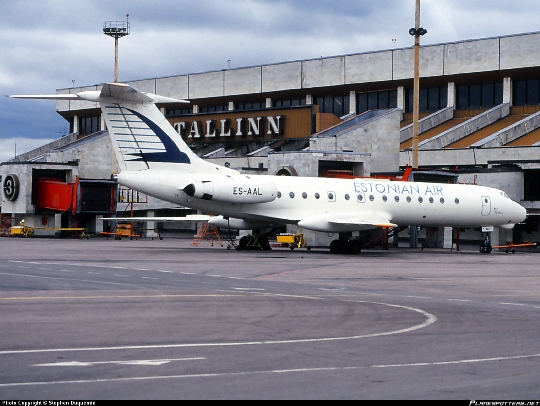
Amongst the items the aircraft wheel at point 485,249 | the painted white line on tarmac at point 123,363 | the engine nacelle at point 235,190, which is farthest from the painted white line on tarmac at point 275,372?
the aircraft wheel at point 485,249

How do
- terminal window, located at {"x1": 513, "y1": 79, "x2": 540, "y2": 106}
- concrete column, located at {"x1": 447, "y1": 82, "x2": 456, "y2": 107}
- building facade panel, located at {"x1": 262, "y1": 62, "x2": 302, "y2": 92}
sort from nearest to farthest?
terminal window, located at {"x1": 513, "y1": 79, "x2": 540, "y2": 106} → concrete column, located at {"x1": 447, "y1": 82, "x2": 456, "y2": 107} → building facade panel, located at {"x1": 262, "y1": 62, "x2": 302, "y2": 92}

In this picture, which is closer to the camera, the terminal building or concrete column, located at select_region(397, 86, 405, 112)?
the terminal building

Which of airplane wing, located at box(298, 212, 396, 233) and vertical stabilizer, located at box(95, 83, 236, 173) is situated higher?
vertical stabilizer, located at box(95, 83, 236, 173)

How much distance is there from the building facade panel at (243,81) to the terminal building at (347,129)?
118mm

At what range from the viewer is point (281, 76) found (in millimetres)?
84688

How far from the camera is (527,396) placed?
920 centimetres

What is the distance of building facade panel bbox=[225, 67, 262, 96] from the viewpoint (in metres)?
86.7

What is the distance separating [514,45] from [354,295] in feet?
179

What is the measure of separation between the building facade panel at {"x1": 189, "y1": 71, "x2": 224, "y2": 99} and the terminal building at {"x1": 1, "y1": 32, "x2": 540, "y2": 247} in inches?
4.8

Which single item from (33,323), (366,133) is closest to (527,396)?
(33,323)

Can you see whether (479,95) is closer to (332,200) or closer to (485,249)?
(485,249)

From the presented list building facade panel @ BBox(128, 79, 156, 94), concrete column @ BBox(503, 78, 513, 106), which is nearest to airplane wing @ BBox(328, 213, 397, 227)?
concrete column @ BBox(503, 78, 513, 106)

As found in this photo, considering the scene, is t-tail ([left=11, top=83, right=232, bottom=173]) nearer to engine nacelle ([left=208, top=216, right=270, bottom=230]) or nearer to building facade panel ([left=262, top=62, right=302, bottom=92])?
engine nacelle ([left=208, top=216, right=270, bottom=230])

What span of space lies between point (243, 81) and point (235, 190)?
164ft
